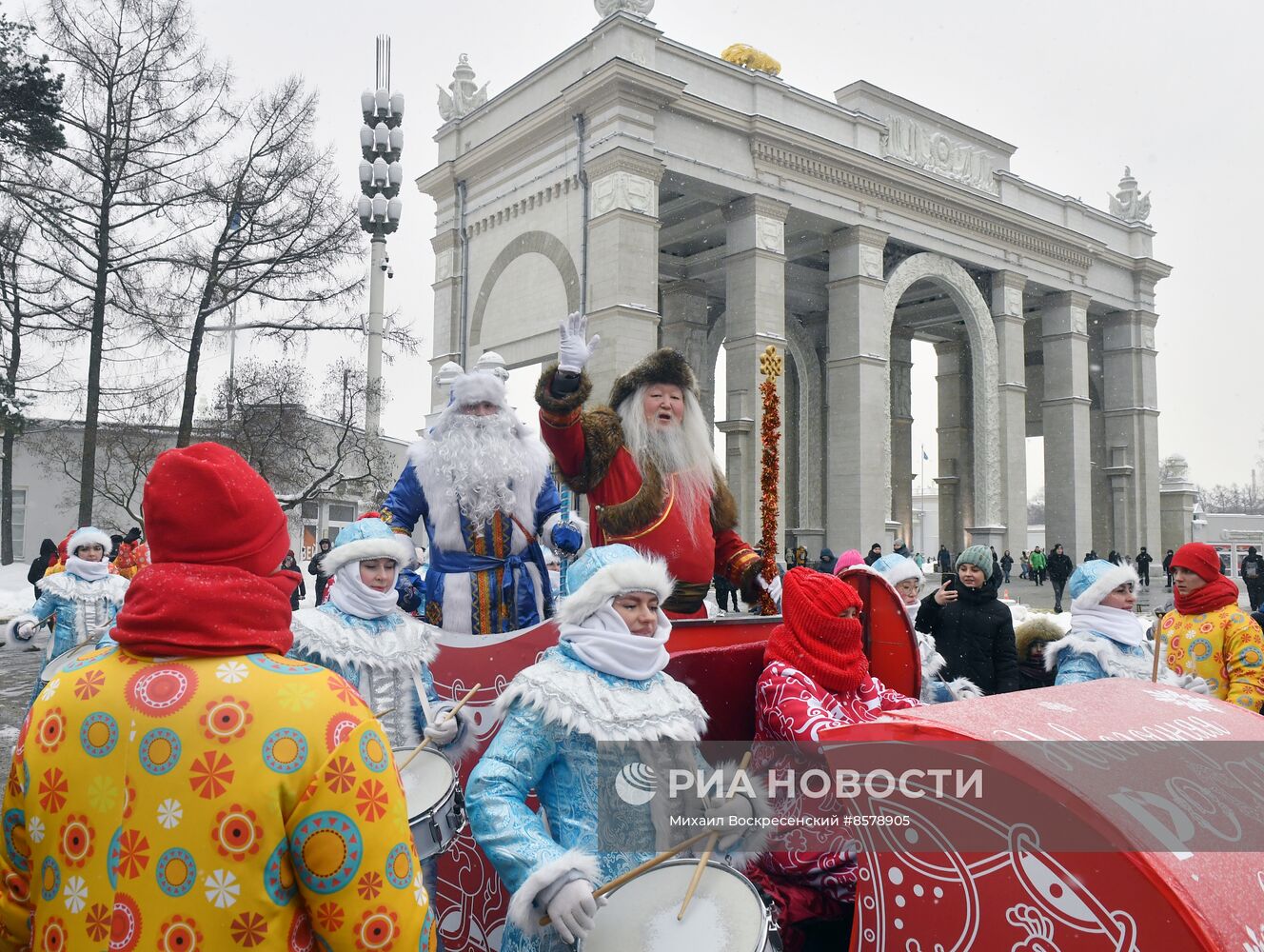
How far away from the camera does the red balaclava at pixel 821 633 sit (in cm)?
313

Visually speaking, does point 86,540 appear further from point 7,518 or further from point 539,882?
point 7,518

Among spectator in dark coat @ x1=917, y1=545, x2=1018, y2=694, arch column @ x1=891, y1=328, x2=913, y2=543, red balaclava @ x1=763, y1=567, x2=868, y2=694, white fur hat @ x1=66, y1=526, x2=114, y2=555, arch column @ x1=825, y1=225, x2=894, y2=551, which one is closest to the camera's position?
red balaclava @ x1=763, y1=567, x2=868, y2=694

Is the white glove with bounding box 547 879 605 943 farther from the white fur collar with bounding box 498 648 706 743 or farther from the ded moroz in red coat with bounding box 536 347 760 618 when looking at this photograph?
the ded moroz in red coat with bounding box 536 347 760 618

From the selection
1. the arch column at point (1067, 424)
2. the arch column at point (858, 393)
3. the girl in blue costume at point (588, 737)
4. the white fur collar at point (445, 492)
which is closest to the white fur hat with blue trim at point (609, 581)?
the girl in blue costume at point (588, 737)

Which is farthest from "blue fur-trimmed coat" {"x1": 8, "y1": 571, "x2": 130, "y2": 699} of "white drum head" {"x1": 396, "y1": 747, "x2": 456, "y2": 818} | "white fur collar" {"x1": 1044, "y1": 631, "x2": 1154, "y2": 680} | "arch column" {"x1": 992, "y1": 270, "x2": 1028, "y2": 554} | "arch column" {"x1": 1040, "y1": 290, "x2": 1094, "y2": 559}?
"arch column" {"x1": 1040, "y1": 290, "x2": 1094, "y2": 559}

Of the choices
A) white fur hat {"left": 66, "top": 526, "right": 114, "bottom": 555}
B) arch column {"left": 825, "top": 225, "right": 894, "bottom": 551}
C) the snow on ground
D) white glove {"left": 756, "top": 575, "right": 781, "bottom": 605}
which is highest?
arch column {"left": 825, "top": 225, "right": 894, "bottom": 551}

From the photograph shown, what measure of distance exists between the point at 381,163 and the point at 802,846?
57.8ft

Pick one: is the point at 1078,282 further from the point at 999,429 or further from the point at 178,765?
the point at 178,765

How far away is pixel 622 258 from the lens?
725 inches

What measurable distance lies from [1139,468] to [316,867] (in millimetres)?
35059

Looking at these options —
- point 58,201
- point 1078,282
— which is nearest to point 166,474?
point 58,201

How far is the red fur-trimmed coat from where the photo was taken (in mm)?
2768

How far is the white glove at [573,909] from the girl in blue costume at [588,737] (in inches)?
2.7

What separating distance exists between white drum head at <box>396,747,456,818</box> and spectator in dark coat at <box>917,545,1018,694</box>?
3.73 meters
